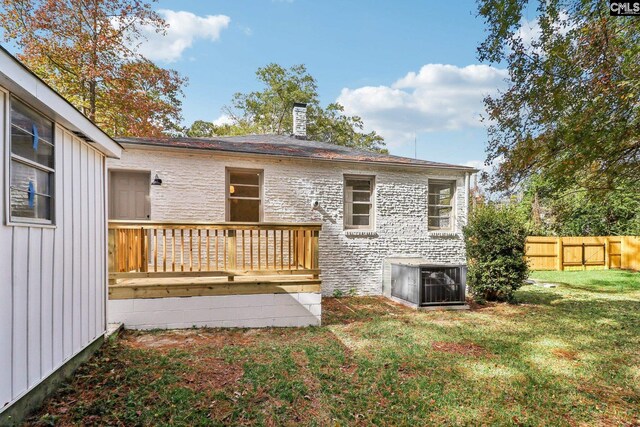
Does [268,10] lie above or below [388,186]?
above

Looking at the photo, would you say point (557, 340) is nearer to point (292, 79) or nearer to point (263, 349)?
point (263, 349)

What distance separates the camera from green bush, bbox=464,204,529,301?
298 inches

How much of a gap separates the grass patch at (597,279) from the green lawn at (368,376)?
462 cm

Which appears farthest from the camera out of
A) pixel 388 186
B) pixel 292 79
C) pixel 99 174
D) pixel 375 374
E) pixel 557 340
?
pixel 292 79

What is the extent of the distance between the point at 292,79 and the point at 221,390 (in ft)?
74.3

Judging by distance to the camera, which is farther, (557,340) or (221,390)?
(557,340)

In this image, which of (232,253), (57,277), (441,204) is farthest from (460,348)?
(441,204)

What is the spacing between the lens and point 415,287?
7039mm

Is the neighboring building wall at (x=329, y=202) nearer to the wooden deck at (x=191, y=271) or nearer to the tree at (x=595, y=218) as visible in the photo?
the wooden deck at (x=191, y=271)

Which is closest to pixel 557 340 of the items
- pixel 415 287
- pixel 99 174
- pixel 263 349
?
pixel 415 287

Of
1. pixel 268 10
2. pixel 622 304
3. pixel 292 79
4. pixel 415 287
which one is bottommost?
pixel 622 304

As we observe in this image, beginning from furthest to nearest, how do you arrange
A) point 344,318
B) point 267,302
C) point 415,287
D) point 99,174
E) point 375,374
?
point 415,287
point 344,318
point 267,302
point 99,174
point 375,374

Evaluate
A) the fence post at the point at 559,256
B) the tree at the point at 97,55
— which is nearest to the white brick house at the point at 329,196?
the fence post at the point at 559,256

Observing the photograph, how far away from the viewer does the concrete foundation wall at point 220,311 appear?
5.03m
